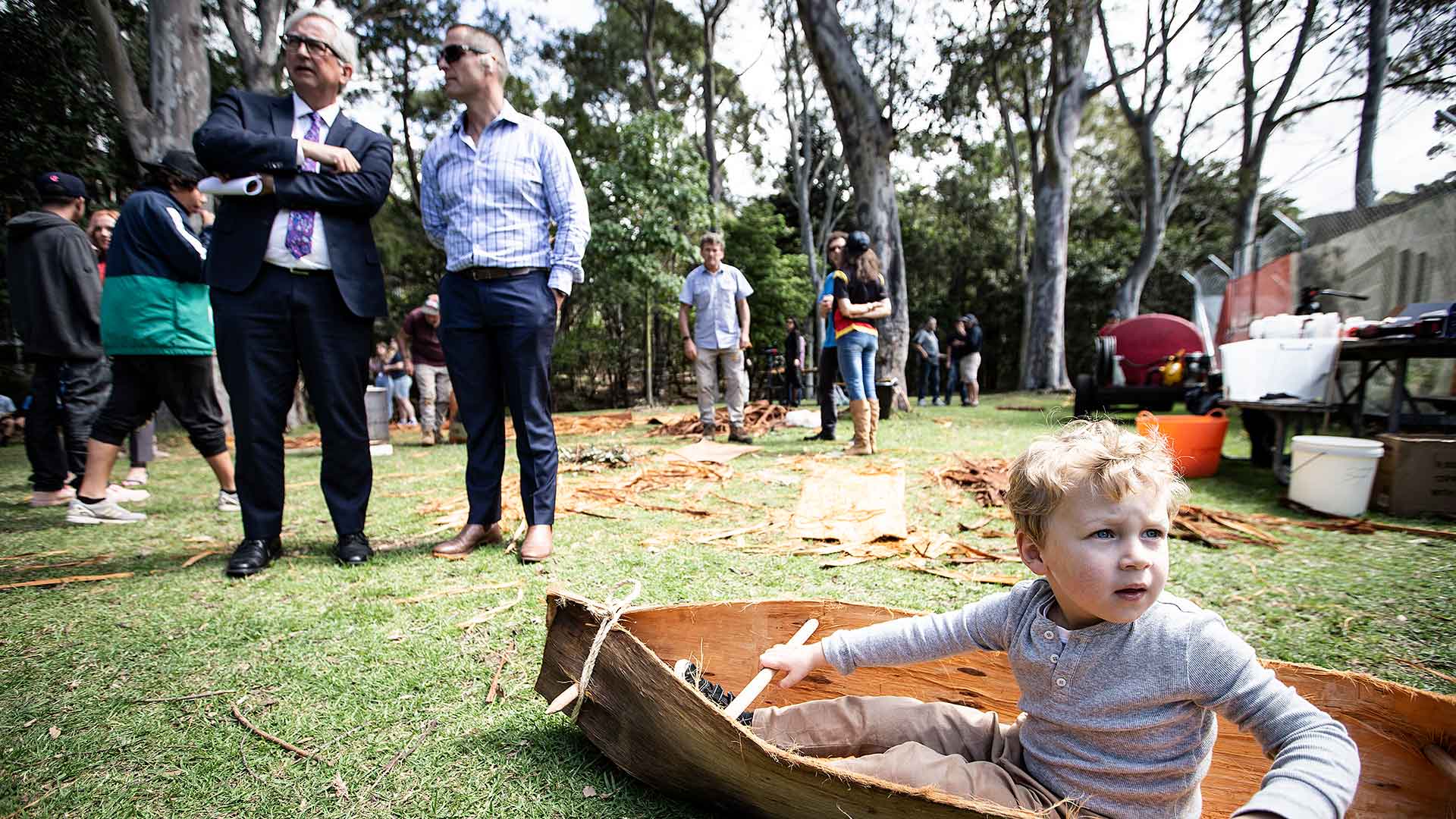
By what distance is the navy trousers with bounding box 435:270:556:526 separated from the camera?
2.81m

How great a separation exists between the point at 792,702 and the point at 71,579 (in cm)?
303

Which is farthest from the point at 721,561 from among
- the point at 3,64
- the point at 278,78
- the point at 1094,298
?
the point at 1094,298

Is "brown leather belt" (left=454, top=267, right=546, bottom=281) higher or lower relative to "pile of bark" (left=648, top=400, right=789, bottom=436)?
higher

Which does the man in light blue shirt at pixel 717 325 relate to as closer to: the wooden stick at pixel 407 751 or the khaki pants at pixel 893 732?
the wooden stick at pixel 407 751

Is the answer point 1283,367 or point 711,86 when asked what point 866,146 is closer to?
point 1283,367

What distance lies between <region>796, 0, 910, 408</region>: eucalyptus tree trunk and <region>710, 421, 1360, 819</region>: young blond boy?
8.31 metres

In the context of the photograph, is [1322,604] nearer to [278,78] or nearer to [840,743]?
[840,743]

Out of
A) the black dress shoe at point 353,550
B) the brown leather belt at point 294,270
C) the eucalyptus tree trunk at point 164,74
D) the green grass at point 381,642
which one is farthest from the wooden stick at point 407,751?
the eucalyptus tree trunk at point 164,74

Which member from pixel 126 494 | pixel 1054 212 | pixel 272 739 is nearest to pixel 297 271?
pixel 272 739

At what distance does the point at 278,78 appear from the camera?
10.9 meters

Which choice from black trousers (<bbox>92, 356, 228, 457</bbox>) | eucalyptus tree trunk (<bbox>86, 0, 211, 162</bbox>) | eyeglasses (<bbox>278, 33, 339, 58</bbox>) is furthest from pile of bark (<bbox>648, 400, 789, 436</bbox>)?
eucalyptus tree trunk (<bbox>86, 0, 211, 162</bbox>)

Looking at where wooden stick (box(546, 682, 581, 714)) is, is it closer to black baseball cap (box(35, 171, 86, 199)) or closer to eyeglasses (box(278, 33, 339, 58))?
eyeglasses (box(278, 33, 339, 58))

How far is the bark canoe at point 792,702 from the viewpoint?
108cm

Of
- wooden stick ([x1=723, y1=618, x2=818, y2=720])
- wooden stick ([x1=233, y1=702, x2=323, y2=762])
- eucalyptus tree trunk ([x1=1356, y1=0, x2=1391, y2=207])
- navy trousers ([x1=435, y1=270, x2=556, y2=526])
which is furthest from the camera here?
eucalyptus tree trunk ([x1=1356, y1=0, x2=1391, y2=207])
